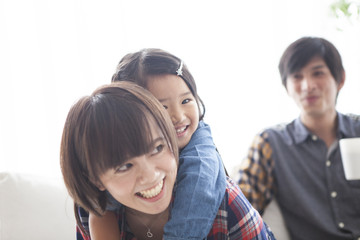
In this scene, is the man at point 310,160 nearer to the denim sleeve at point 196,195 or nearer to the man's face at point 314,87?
the man's face at point 314,87

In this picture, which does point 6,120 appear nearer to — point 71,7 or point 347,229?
point 71,7

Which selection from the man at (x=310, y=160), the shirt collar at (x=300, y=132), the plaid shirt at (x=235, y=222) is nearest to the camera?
the plaid shirt at (x=235, y=222)

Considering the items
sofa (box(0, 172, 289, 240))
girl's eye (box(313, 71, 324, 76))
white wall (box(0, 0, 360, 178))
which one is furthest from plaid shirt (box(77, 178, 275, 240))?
girl's eye (box(313, 71, 324, 76))

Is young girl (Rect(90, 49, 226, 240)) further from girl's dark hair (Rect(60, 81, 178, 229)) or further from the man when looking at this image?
the man

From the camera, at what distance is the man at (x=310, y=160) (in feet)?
5.05

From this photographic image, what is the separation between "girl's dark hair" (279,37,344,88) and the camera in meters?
1.58

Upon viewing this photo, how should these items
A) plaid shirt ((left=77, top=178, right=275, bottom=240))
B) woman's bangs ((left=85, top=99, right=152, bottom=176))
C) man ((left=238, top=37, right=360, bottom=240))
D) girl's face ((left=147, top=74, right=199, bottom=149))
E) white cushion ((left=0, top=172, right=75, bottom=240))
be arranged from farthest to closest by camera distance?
man ((left=238, top=37, right=360, bottom=240)) → white cushion ((left=0, top=172, right=75, bottom=240)) → girl's face ((left=147, top=74, right=199, bottom=149)) → plaid shirt ((left=77, top=178, right=275, bottom=240)) → woman's bangs ((left=85, top=99, right=152, bottom=176))

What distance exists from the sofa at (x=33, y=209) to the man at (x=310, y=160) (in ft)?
2.70

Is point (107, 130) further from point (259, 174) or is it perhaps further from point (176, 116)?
point (259, 174)

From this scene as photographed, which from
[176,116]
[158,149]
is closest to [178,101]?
[176,116]

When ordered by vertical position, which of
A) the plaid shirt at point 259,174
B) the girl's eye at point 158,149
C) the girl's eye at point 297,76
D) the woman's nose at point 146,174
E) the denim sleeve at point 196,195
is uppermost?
the girl's eye at point 297,76

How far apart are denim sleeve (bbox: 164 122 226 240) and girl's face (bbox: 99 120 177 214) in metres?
0.04

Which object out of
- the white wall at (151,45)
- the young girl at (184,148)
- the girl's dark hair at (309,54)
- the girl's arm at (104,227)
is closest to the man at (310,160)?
the girl's dark hair at (309,54)

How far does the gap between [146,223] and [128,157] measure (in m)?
0.33
